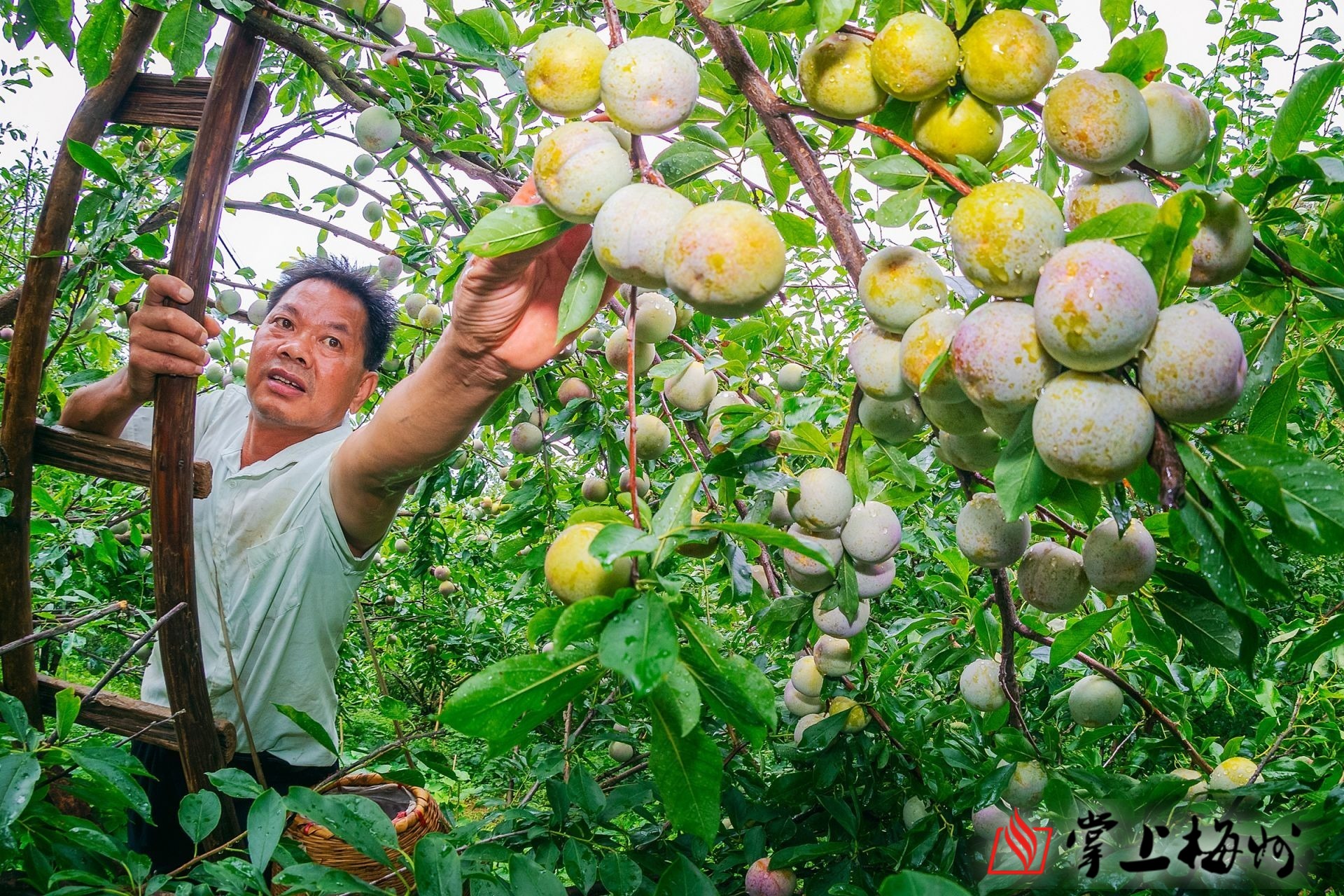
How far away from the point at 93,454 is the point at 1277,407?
2.17m

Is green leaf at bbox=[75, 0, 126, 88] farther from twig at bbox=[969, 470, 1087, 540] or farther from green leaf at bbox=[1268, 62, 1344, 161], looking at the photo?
green leaf at bbox=[1268, 62, 1344, 161]

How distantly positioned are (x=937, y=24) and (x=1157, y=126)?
242 mm

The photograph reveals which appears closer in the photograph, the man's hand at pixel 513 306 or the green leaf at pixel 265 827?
the green leaf at pixel 265 827

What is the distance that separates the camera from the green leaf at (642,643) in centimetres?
59

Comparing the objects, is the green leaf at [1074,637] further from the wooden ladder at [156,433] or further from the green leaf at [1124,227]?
the wooden ladder at [156,433]

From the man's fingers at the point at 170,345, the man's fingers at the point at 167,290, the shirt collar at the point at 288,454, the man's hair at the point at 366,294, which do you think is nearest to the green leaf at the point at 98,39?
the man's fingers at the point at 167,290

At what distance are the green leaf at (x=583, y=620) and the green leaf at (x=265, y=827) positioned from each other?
721mm

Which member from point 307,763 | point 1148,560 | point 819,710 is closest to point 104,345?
point 307,763

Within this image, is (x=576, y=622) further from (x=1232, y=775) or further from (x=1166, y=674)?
(x=1166, y=674)

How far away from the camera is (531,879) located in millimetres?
1116

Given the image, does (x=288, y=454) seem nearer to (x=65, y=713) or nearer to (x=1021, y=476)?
(x=65, y=713)

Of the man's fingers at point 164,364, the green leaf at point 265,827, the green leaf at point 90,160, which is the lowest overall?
the green leaf at point 265,827

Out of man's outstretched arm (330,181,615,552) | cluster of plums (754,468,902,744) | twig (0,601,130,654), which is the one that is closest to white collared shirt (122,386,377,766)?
man's outstretched arm (330,181,615,552)

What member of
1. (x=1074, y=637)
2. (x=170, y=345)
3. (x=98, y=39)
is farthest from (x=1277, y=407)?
(x=98, y=39)
